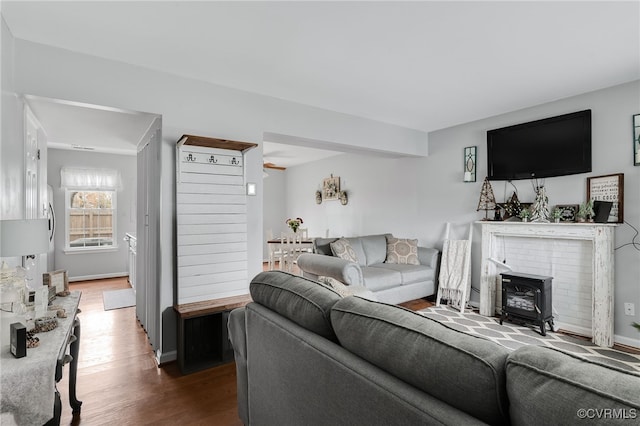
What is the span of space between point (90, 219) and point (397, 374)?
279 inches

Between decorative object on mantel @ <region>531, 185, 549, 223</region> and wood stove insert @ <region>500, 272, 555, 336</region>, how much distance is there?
66 cm

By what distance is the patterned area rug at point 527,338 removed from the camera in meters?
2.92

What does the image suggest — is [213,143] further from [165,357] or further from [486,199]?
[486,199]

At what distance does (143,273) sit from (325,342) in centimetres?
316

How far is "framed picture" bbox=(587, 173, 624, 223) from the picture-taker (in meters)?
3.23

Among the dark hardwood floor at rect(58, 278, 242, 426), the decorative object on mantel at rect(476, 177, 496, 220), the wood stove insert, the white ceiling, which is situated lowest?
the dark hardwood floor at rect(58, 278, 242, 426)

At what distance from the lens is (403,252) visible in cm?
484

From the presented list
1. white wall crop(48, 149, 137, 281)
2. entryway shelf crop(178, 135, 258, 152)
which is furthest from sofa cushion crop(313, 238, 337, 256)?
white wall crop(48, 149, 137, 281)

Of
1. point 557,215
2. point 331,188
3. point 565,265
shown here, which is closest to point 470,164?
point 557,215

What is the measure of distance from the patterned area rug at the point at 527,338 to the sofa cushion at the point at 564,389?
6.91ft

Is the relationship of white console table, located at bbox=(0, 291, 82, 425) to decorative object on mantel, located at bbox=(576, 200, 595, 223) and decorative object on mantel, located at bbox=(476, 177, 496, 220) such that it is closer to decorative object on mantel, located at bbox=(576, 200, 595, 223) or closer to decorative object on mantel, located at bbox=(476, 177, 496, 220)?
decorative object on mantel, located at bbox=(576, 200, 595, 223)

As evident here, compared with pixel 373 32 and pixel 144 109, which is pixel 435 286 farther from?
pixel 144 109

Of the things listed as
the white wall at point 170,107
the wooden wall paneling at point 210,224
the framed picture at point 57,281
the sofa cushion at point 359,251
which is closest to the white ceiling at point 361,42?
the white wall at point 170,107

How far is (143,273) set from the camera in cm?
367
